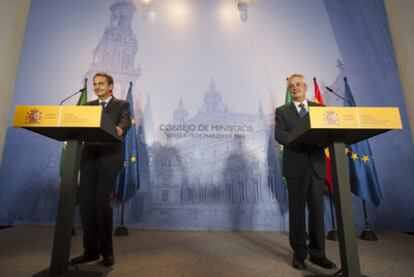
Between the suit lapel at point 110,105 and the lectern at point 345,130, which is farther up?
the suit lapel at point 110,105

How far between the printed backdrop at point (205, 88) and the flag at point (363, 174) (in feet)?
1.29

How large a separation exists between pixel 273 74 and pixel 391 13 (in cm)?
215

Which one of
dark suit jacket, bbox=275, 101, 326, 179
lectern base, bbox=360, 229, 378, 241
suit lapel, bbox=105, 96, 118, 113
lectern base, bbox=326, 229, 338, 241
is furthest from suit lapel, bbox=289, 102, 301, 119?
lectern base, bbox=360, 229, 378, 241

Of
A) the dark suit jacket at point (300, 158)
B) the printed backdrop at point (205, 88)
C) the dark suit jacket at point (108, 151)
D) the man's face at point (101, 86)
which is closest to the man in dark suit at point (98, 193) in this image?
the dark suit jacket at point (108, 151)

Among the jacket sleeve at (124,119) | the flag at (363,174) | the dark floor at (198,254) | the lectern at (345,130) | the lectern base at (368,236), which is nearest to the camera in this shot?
the lectern at (345,130)

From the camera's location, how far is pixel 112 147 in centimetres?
187

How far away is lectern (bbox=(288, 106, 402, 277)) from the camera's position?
1309 mm

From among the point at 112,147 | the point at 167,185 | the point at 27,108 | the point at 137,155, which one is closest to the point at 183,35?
the point at 137,155

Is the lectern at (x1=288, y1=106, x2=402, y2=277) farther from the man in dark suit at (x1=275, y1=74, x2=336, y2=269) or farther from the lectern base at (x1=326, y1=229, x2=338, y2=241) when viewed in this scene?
the lectern base at (x1=326, y1=229, x2=338, y2=241)

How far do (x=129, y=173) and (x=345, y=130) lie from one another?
2.75 m

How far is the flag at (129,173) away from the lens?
3.30 meters

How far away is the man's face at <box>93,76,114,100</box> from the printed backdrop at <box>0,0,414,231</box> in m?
1.69

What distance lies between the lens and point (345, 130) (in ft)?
4.48

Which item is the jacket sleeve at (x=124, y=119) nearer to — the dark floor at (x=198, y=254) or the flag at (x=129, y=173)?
the dark floor at (x=198, y=254)
